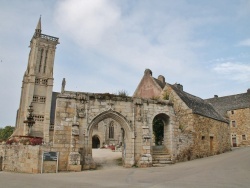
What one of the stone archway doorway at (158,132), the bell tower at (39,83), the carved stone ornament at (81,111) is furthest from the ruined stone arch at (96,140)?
the carved stone ornament at (81,111)

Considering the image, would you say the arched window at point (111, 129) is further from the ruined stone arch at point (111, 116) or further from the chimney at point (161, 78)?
the ruined stone arch at point (111, 116)

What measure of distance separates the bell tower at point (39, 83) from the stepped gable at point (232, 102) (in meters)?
27.0

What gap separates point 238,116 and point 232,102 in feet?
9.36

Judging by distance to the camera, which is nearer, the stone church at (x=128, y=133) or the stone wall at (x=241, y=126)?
the stone church at (x=128, y=133)

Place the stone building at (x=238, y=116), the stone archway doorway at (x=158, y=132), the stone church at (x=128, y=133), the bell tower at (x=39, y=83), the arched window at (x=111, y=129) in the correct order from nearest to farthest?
the stone church at (x=128, y=133) < the stone archway doorway at (x=158, y=132) < the stone building at (x=238, y=116) < the bell tower at (x=39, y=83) < the arched window at (x=111, y=129)

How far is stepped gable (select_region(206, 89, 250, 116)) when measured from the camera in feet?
107

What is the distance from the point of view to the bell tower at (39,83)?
38594 mm

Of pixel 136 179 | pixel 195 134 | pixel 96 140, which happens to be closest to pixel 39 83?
pixel 96 140

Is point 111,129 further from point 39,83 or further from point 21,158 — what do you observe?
point 21,158

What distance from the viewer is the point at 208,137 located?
1897 centimetres

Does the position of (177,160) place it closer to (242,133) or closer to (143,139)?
(143,139)

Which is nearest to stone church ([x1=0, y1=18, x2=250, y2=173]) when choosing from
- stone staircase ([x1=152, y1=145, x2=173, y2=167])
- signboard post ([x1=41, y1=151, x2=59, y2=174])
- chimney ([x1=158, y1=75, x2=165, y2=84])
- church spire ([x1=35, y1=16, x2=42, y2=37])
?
stone staircase ([x1=152, y1=145, x2=173, y2=167])

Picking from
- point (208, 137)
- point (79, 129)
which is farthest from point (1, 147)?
point (208, 137)

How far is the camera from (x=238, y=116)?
107 ft
